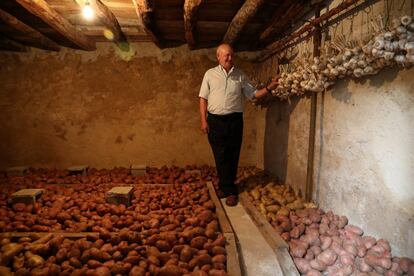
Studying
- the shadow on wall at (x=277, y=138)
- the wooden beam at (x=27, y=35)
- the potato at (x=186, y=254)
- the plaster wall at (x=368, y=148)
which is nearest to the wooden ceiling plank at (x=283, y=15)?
the plaster wall at (x=368, y=148)

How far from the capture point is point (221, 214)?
273 centimetres

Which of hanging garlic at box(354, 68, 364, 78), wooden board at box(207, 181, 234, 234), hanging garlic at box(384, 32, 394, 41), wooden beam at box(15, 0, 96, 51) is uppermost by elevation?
wooden beam at box(15, 0, 96, 51)

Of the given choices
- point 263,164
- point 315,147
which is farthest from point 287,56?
point 263,164

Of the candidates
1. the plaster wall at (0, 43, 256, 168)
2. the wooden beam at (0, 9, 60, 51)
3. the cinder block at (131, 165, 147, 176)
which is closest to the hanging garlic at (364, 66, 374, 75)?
the plaster wall at (0, 43, 256, 168)

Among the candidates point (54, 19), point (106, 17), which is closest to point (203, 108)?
point (106, 17)

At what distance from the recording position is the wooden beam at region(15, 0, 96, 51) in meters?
2.95

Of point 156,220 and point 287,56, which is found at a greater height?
point 287,56

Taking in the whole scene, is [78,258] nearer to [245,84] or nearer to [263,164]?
[245,84]

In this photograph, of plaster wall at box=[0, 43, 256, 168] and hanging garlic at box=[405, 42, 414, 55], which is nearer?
hanging garlic at box=[405, 42, 414, 55]

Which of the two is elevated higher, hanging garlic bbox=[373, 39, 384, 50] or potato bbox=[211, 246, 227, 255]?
hanging garlic bbox=[373, 39, 384, 50]

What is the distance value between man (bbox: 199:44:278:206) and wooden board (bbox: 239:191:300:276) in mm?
431

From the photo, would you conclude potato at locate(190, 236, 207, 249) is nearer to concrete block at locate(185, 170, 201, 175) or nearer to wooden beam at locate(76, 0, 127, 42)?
concrete block at locate(185, 170, 201, 175)

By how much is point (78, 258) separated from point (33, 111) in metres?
3.64

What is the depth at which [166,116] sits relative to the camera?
4883mm
